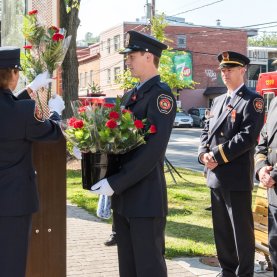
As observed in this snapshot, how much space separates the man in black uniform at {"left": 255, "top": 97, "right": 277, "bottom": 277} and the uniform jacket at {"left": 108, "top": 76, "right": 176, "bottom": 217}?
84cm

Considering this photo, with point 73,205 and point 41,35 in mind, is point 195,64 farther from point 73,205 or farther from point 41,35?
point 41,35

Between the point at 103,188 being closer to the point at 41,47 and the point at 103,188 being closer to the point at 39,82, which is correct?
the point at 39,82

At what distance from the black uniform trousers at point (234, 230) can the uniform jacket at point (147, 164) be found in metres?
1.02

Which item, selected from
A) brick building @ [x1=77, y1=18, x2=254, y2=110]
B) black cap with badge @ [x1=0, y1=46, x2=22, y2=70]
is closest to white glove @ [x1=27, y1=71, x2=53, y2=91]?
black cap with badge @ [x1=0, y1=46, x2=22, y2=70]

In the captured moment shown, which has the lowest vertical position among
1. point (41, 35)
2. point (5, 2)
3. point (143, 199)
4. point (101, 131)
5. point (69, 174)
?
point (69, 174)

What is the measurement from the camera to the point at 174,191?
1017cm

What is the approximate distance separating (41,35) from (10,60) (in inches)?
25.9

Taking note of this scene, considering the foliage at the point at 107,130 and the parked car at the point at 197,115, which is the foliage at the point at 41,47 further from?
the parked car at the point at 197,115

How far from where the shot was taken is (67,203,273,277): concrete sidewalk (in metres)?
4.97

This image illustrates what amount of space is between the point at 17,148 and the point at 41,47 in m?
0.99

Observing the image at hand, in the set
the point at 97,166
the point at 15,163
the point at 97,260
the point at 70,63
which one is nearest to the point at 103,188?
the point at 97,166

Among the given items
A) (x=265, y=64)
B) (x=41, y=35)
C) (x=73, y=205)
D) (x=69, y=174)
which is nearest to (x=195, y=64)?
(x=265, y=64)

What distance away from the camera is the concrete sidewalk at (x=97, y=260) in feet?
16.3

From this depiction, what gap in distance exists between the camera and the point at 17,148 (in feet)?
10.9
